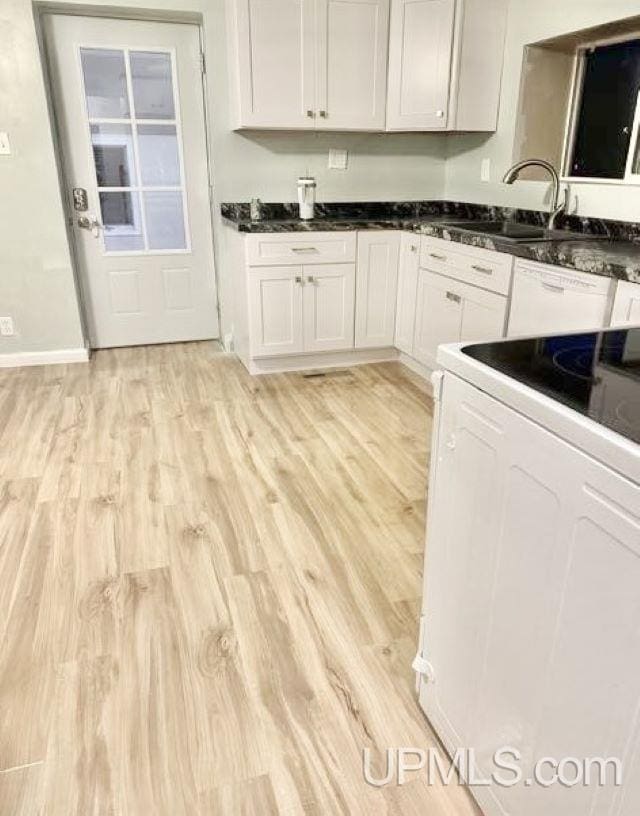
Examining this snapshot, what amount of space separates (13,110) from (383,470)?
2920 millimetres

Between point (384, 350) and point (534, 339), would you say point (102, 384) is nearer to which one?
point (384, 350)

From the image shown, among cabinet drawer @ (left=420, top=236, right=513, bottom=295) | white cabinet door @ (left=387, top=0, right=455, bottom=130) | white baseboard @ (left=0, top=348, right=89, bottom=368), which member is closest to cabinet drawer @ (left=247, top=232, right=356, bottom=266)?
cabinet drawer @ (left=420, top=236, right=513, bottom=295)

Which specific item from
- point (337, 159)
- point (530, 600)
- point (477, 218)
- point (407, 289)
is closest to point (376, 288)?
point (407, 289)

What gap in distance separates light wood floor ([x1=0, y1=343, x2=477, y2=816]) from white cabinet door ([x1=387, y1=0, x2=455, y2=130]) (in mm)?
1784

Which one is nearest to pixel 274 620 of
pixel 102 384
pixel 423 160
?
pixel 102 384

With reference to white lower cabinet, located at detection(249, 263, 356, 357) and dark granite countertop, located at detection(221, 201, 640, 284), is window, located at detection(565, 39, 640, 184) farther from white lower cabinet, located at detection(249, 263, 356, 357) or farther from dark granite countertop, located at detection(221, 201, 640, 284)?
white lower cabinet, located at detection(249, 263, 356, 357)

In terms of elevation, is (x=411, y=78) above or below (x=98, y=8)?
below

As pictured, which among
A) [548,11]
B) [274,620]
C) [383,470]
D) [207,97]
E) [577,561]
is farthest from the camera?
[207,97]

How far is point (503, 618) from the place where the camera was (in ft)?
3.29

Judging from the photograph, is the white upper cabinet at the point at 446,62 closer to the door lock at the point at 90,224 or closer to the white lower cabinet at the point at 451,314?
the white lower cabinet at the point at 451,314

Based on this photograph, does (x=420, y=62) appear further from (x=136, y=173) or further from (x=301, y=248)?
(x=136, y=173)

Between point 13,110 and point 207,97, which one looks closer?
point 13,110

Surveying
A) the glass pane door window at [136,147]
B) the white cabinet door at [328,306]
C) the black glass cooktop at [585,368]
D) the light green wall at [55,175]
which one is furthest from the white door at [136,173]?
the black glass cooktop at [585,368]

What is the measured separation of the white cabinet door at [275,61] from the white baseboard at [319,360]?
1.37 metres
